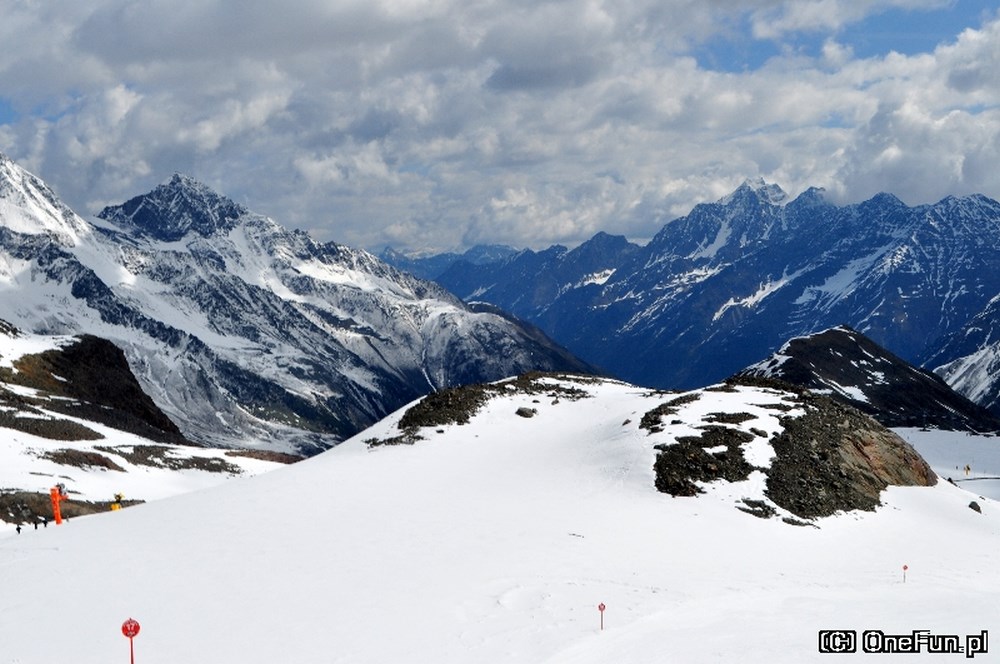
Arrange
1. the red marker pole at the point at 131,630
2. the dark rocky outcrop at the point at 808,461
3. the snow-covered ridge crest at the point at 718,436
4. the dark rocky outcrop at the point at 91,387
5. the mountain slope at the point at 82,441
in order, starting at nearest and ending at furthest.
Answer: the red marker pole at the point at 131,630 → the dark rocky outcrop at the point at 808,461 → the snow-covered ridge crest at the point at 718,436 → the mountain slope at the point at 82,441 → the dark rocky outcrop at the point at 91,387

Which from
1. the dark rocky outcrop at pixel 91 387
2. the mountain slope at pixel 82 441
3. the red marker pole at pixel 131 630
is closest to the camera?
the red marker pole at pixel 131 630

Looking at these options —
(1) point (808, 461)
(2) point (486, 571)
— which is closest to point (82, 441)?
(2) point (486, 571)

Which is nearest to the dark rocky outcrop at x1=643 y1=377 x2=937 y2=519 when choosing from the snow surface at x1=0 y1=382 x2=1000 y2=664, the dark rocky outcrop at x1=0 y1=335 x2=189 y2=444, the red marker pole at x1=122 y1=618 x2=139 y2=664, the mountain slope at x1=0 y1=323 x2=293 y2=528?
the snow surface at x1=0 y1=382 x2=1000 y2=664

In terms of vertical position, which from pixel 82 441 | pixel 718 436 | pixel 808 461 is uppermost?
pixel 82 441

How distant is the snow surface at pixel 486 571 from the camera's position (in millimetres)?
24422

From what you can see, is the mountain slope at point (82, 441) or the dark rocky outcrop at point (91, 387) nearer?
the mountain slope at point (82, 441)

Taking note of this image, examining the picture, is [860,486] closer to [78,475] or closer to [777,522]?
[777,522]

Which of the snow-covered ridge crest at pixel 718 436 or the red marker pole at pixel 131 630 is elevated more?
the snow-covered ridge crest at pixel 718 436

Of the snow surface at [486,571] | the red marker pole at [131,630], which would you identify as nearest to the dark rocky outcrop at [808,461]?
the snow surface at [486,571]

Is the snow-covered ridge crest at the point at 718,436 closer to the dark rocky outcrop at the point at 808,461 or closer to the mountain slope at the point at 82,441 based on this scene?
the dark rocky outcrop at the point at 808,461

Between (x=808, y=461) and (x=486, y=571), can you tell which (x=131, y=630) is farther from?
(x=808, y=461)

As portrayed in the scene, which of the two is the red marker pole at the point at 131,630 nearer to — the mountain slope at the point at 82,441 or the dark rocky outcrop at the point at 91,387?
the mountain slope at the point at 82,441

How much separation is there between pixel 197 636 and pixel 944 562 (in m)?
33.0

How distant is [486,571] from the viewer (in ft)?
101
